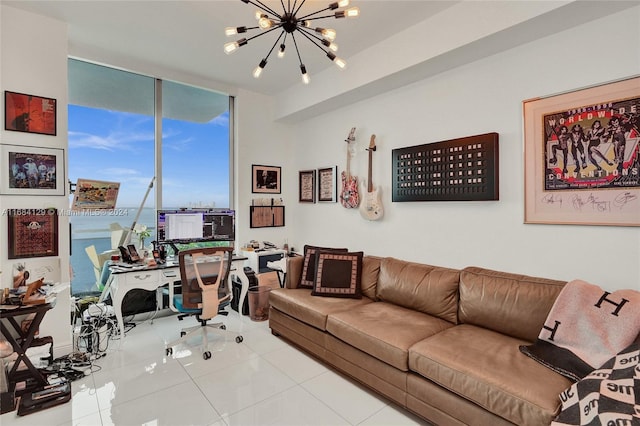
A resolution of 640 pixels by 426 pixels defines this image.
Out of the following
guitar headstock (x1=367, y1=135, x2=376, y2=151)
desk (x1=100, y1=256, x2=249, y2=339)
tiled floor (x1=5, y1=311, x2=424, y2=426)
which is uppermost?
guitar headstock (x1=367, y1=135, x2=376, y2=151)

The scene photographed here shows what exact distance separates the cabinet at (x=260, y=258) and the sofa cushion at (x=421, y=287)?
181 cm

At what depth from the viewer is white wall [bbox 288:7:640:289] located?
216cm

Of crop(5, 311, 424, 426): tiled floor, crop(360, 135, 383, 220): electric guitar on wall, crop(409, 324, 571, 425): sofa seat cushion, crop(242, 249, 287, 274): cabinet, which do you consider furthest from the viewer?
crop(242, 249, 287, 274): cabinet

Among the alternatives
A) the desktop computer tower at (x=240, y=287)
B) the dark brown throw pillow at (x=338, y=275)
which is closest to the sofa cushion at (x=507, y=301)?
the dark brown throw pillow at (x=338, y=275)

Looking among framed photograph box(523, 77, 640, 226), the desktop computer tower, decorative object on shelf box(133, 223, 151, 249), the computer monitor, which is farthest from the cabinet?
framed photograph box(523, 77, 640, 226)

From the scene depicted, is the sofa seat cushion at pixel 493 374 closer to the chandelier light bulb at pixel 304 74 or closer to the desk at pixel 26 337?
the chandelier light bulb at pixel 304 74

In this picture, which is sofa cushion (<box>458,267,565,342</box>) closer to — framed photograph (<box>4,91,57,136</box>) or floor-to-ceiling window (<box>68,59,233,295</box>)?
floor-to-ceiling window (<box>68,59,233,295</box>)

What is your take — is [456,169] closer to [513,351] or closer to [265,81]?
[513,351]

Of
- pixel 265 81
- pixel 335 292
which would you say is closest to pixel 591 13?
pixel 335 292

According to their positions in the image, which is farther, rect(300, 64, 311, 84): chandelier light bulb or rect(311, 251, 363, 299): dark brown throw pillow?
rect(311, 251, 363, 299): dark brown throw pillow

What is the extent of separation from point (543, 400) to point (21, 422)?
3.05m

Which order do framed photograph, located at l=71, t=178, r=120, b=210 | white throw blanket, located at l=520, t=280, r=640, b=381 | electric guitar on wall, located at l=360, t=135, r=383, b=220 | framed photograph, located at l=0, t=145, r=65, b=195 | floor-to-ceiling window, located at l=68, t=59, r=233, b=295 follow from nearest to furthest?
white throw blanket, located at l=520, t=280, r=640, b=381 → framed photograph, located at l=0, t=145, r=65, b=195 → framed photograph, located at l=71, t=178, r=120, b=210 → floor-to-ceiling window, located at l=68, t=59, r=233, b=295 → electric guitar on wall, located at l=360, t=135, r=383, b=220

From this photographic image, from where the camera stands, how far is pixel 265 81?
4273mm

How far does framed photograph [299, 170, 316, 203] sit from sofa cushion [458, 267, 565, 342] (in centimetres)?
258
